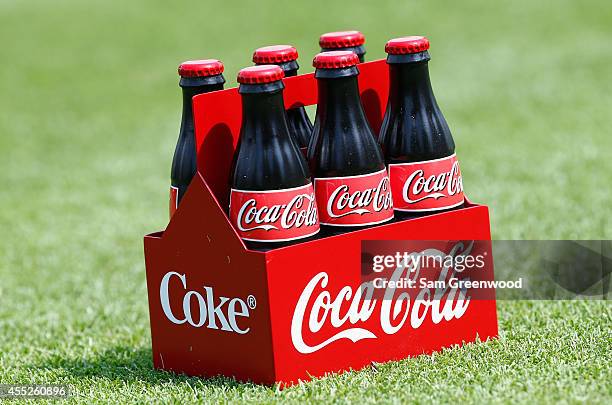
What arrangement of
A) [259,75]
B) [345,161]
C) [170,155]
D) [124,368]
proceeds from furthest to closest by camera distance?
1. [170,155]
2. [124,368]
3. [345,161]
4. [259,75]

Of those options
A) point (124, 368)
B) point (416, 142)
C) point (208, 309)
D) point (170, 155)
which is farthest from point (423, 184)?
point (170, 155)

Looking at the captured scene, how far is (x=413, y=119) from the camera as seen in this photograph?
124 inches

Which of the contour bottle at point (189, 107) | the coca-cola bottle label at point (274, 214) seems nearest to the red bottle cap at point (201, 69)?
the contour bottle at point (189, 107)

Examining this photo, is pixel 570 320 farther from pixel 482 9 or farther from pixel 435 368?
pixel 482 9

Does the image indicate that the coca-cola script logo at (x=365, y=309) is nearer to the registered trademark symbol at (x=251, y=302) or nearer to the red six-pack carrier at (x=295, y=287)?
the red six-pack carrier at (x=295, y=287)

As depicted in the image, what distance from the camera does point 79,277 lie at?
538 cm

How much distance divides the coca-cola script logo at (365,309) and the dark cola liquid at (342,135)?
21 cm

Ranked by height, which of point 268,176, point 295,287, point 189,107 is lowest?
point 295,287

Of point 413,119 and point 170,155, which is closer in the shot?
point 413,119

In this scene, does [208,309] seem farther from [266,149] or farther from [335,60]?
[335,60]

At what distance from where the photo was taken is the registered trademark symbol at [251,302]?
2.84 m

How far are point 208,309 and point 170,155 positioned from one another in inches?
239

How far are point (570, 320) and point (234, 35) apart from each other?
36.8ft

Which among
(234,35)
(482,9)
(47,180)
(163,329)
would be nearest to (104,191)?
(47,180)
